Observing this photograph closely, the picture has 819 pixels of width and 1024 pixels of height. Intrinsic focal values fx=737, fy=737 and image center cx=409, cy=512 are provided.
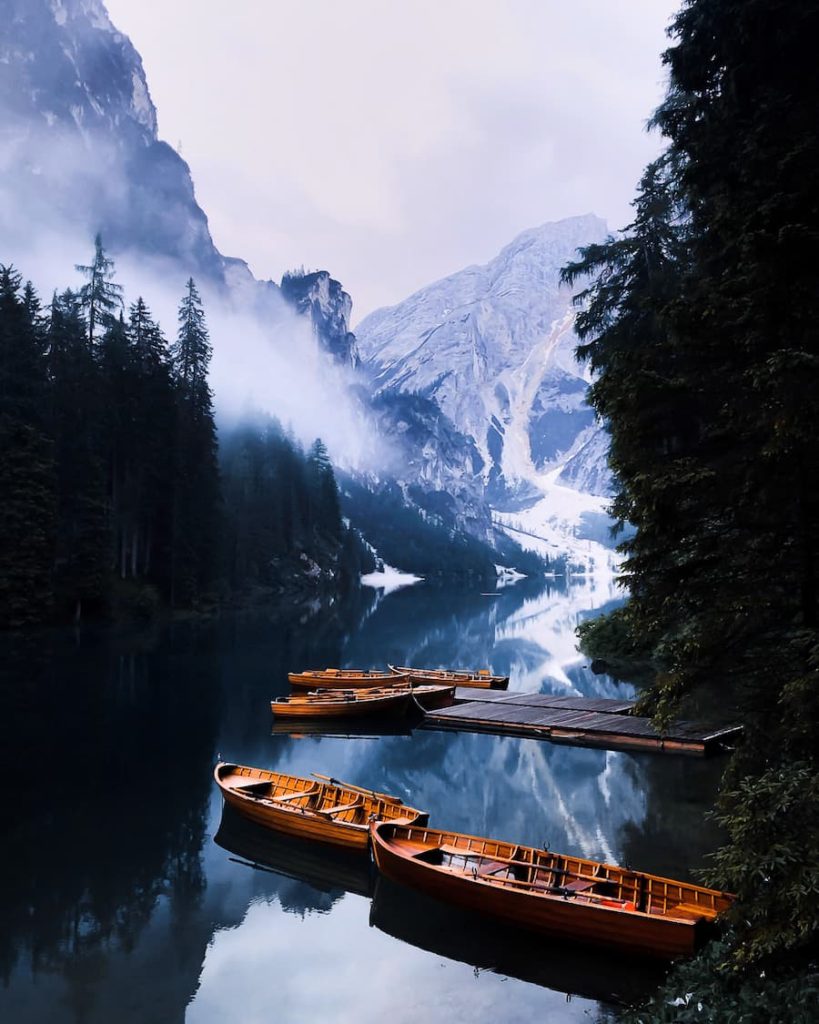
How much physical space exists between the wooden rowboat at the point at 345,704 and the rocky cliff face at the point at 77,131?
491 feet

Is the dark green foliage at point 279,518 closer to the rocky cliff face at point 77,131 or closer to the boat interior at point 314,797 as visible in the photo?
the boat interior at point 314,797

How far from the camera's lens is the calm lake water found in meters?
9.97

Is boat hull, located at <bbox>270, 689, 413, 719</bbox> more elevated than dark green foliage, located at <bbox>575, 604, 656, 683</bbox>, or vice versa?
dark green foliage, located at <bbox>575, 604, 656, 683</bbox>

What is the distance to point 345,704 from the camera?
2842 cm

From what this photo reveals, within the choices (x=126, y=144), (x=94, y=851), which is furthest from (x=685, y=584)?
(x=126, y=144)

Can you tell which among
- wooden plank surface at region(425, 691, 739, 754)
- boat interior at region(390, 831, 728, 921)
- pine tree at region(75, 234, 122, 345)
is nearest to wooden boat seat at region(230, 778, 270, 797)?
boat interior at region(390, 831, 728, 921)

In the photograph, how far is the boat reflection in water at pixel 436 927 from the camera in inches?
397

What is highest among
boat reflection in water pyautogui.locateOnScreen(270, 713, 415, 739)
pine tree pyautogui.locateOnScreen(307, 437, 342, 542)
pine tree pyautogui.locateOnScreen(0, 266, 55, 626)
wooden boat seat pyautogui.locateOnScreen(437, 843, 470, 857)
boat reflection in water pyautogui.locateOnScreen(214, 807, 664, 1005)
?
pine tree pyautogui.locateOnScreen(307, 437, 342, 542)

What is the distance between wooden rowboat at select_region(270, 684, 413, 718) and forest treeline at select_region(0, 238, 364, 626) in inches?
888

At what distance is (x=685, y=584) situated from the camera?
9.53 m

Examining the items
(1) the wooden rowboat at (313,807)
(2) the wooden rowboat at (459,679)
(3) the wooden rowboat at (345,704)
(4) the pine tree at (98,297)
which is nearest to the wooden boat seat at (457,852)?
(1) the wooden rowboat at (313,807)

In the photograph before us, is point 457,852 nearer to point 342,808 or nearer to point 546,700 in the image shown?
point 342,808

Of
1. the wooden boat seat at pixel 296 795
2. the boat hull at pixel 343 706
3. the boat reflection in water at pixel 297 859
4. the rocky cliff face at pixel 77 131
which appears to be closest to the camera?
the boat reflection in water at pixel 297 859

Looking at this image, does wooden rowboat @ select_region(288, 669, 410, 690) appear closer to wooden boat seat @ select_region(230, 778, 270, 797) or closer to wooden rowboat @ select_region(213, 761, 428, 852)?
wooden rowboat @ select_region(213, 761, 428, 852)
